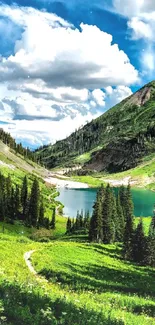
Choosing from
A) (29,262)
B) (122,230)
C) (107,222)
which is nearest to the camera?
(29,262)

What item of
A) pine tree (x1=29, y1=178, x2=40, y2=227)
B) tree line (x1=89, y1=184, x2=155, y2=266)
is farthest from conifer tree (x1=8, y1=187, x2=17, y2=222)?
tree line (x1=89, y1=184, x2=155, y2=266)

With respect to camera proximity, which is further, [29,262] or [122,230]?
[122,230]

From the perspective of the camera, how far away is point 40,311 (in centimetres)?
1441

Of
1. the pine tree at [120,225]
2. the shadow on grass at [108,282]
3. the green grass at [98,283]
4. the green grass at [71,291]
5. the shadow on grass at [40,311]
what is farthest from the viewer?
the pine tree at [120,225]

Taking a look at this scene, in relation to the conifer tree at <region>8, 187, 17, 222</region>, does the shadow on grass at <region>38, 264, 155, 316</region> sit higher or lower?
lower

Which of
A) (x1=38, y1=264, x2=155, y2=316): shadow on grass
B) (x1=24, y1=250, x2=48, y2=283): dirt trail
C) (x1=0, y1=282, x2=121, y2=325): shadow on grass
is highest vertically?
(x1=0, y1=282, x2=121, y2=325): shadow on grass

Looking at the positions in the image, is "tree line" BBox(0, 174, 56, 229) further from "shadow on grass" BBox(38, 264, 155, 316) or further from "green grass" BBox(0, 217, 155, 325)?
"shadow on grass" BBox(38, 264, 155, 316)

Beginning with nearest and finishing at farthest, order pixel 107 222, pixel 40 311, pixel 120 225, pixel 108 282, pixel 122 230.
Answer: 1. pixel 40 311
2. pixel 108 282
3. pixel 107 222
4. pixel 122 230
5. pixel 120 225

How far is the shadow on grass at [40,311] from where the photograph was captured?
13.6 meters

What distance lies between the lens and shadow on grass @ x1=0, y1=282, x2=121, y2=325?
13.6 metres

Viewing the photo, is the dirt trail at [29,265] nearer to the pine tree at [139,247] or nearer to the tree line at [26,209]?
the pine tree at [139,247]

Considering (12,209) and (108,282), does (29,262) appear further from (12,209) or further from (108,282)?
(12,209)

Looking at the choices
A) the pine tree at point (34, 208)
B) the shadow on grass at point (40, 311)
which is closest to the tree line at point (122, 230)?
the pine tree at point (34, 208)

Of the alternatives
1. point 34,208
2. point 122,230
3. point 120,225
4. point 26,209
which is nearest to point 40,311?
point 122,230
